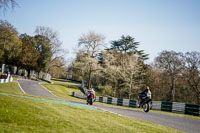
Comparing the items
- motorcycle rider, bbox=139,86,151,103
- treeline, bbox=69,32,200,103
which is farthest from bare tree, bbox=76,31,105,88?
motorcycle rider, bbox=139,86,151,103

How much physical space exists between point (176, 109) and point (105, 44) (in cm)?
2780

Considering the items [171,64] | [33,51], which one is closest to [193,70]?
[171,64]

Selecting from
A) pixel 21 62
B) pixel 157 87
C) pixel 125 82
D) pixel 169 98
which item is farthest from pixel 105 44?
pixel 21 62

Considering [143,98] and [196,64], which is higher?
[196,64]

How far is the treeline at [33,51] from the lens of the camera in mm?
55094

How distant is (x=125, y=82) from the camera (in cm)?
5138

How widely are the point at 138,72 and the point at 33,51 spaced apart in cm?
3275

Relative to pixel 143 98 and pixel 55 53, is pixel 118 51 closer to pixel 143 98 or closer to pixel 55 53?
pixel 55 53

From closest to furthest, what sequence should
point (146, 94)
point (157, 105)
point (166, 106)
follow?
point (146, 94), point (166, 106), point (157, 105)

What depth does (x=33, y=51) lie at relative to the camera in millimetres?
58500

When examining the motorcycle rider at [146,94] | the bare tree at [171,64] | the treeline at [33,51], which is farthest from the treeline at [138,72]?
the motorcycle rider at [146,94]

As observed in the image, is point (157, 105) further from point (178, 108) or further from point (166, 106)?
point (178, 108)

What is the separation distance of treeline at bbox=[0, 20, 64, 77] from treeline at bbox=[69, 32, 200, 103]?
39.2 ft

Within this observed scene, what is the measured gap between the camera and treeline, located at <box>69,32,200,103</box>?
4148 centimetres
